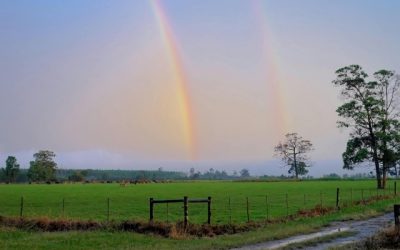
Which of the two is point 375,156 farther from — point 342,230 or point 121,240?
point 121,240

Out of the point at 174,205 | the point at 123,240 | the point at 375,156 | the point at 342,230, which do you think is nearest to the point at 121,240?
the point at 123,240

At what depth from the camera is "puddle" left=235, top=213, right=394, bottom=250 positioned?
19031mm

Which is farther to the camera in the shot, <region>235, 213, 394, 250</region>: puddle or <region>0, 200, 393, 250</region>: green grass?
<region>0, 200, 393, 250</region>: green grass

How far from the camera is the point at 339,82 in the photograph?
261 feet

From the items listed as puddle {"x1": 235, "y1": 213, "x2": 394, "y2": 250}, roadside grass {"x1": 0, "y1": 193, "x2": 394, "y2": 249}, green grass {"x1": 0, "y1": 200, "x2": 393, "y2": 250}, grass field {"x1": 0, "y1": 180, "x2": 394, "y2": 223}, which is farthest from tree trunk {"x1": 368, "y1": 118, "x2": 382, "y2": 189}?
green grass {"x1": 0, "y1": 200, "x2": 393, "y2": 250}

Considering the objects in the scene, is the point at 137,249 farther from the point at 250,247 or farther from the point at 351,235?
the point at 351,235

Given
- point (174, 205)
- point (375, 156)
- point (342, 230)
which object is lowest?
point (174, 205)

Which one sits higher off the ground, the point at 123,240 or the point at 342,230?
the point at 342,230

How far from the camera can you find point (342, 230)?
23797mm

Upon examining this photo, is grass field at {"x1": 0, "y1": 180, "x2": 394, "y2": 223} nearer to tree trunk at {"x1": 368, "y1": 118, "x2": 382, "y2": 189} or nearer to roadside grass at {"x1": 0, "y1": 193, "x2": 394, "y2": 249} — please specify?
tree trunk at {"x1": 368, "y1": 118, "x2": 382, "y2": 189}

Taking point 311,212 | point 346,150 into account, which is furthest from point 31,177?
point 311,212

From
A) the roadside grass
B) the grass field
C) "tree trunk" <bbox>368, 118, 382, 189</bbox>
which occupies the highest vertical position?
"tree trunk" <bbox>368, 118, 382, 189</bbox>

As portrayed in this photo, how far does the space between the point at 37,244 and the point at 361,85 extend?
66805 mm

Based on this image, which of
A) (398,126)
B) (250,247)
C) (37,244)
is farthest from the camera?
(398,126)
